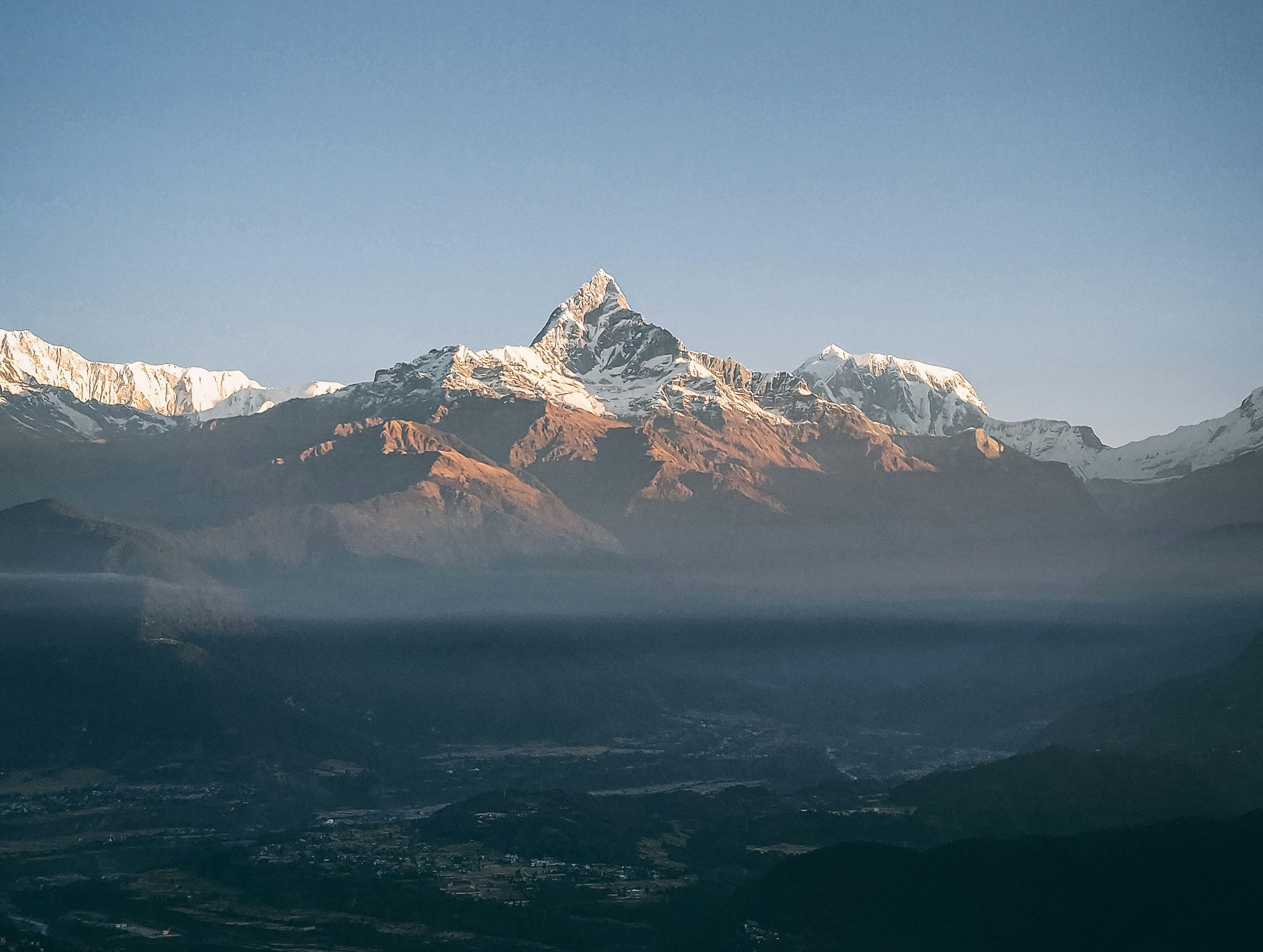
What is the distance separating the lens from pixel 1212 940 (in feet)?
646

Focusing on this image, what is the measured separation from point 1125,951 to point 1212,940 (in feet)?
31.8

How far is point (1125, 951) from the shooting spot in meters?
200
